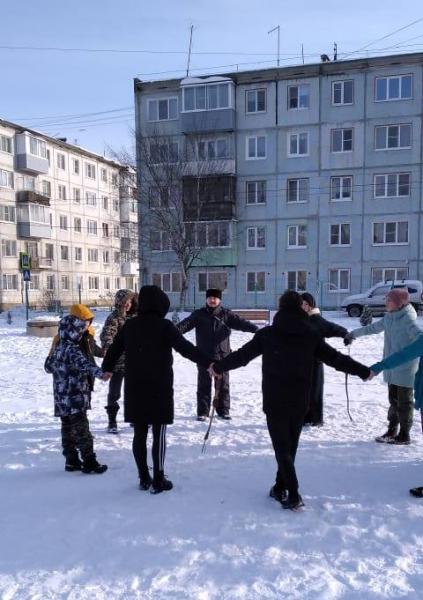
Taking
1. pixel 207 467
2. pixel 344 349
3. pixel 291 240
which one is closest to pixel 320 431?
pixel 207 467

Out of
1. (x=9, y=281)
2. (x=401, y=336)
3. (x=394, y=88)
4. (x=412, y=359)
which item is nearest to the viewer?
(x=412, y=359)

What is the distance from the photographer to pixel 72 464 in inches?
181

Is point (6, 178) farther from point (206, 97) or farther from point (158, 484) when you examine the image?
point (158, 484)

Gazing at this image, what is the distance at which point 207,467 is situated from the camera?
4.65 metres

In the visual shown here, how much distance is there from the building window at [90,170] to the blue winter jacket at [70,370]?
43.3 metres

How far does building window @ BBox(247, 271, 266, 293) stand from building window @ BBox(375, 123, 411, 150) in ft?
35.5

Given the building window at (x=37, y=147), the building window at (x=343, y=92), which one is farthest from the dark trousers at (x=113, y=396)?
the building window at (x=37, y=147)

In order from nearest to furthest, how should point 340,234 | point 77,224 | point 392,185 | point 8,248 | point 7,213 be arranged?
point 392,185, point 340,234, point 8,248, point 7,213, point 77,224

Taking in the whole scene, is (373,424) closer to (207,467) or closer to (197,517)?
(207,467)

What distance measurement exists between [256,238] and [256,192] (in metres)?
3.06

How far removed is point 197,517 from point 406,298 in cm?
316

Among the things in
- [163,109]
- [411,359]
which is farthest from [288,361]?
[163,109]

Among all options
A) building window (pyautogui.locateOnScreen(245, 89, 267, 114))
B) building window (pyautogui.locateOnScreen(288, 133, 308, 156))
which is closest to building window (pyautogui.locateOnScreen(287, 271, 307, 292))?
building window (pyautogui.locateOnScreen(288, 133, 308, 156))

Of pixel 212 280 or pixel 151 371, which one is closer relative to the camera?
pixel 151 371
